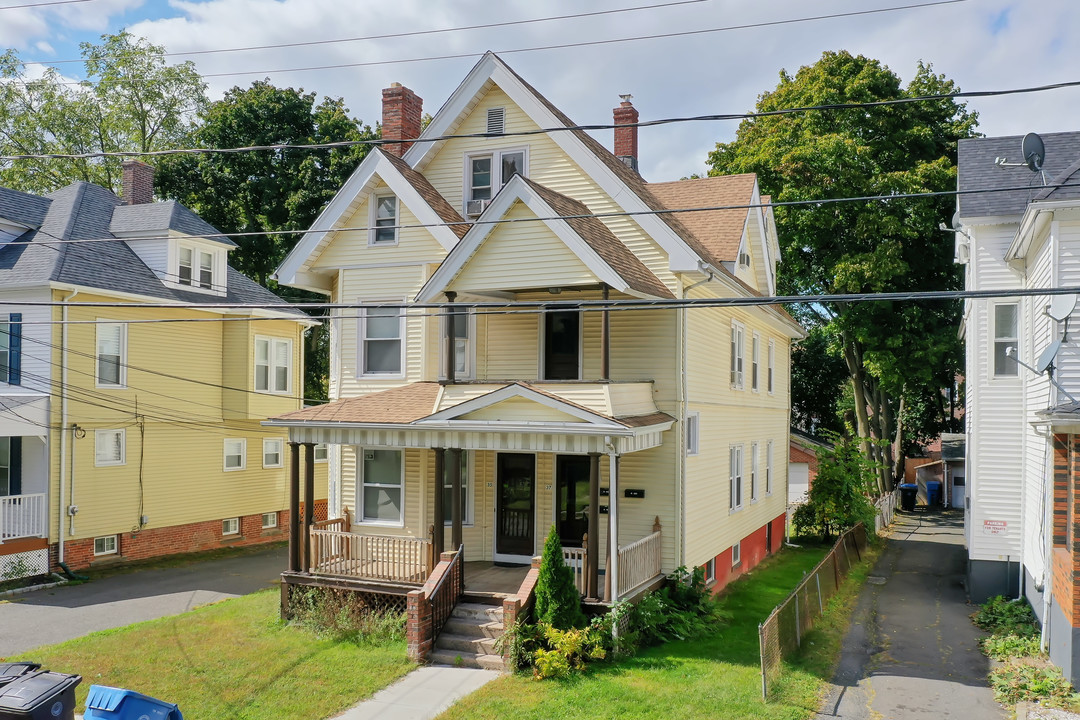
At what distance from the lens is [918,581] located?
70.5 ft

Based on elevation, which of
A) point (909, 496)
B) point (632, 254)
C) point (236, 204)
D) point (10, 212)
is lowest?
point (909, 496)

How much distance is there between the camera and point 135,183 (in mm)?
26734

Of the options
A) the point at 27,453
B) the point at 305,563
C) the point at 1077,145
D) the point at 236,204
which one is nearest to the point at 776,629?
the point at 305,563

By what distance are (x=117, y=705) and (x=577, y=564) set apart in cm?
779

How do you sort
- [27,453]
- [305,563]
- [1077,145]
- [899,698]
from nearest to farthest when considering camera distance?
[899,698] → [305,563] → [1077,145] → [27,453]

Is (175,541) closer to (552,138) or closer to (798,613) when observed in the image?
(552,138)

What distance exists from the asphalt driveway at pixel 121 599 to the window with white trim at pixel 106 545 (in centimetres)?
164

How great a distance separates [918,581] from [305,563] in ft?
49.9

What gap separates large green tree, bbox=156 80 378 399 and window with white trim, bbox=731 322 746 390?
66.2 feet

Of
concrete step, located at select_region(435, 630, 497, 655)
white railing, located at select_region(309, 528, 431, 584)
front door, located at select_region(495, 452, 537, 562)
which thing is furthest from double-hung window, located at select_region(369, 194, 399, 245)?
concrete step, located at select_region(435, 630, 497, 655)

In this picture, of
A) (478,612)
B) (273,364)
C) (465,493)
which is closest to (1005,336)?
(465,493)

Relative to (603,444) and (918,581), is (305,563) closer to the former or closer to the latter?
(603,444)

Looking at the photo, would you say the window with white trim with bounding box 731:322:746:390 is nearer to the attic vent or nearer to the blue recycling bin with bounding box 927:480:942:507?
→ the attic vent

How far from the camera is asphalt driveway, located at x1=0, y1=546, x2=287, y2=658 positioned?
15.6 m
